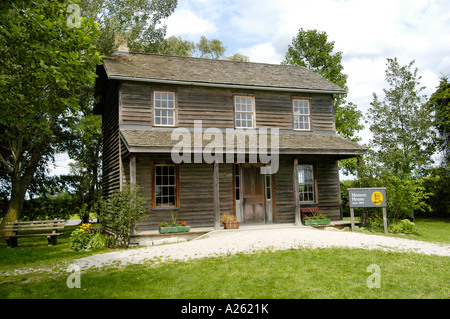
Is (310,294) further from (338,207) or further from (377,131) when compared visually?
(377,131)

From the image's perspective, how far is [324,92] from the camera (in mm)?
16359

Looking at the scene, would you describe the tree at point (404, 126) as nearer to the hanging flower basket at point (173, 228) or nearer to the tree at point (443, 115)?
the tree at point (443, 115)

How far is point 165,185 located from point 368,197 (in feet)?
26.0

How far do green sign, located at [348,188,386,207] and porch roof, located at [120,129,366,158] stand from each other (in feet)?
5.77

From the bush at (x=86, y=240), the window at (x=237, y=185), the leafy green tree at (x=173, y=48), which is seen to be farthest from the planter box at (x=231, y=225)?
the leafy green tree at (x=173, y=48)

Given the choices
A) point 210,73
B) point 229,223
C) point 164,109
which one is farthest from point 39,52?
point 210,73

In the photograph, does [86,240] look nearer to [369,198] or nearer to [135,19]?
[369,198]

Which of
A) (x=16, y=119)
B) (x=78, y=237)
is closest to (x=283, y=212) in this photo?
(x=78, y=237)

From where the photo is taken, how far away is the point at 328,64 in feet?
94.4

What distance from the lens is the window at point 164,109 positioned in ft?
46.4

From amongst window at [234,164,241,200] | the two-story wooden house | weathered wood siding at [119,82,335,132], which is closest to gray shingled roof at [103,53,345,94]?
the two-story wooden house

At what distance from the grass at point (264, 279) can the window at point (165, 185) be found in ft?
18.7

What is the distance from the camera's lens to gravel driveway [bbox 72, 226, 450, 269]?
355 inches
